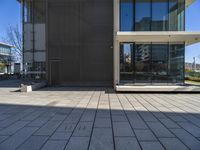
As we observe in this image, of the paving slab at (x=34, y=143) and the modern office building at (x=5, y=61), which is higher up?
the modern office building at (x=5, y=61)

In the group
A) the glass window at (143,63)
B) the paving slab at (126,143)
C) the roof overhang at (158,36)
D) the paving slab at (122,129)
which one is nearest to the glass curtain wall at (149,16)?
the roof overhang at (158,36)

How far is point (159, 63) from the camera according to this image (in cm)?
1661

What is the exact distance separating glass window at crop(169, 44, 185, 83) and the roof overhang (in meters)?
0.62

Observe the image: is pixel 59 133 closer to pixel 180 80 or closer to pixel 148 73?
pixel 148 73

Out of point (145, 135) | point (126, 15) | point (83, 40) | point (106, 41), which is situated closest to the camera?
point (145, 135)

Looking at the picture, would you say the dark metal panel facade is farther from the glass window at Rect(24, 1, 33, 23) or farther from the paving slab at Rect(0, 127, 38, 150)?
the paving slab at Rect(0, 127, 38, 150)

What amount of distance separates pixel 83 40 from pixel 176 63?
7881 mm

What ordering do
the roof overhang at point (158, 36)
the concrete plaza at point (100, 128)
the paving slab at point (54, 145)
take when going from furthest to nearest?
the roof overhang at point (158, 36), the concrete plaza at point (100, 128), the paving slab at point (54, 145)

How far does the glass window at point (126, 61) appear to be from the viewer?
54.2ft

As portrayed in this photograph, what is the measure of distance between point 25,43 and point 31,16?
101 inches

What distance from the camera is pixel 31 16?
70.9 ft

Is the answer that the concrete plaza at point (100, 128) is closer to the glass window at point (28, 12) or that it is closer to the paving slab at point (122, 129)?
the paving slab at point (122, 129)

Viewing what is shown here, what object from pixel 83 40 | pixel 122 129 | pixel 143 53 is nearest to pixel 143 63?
pixel 143 53

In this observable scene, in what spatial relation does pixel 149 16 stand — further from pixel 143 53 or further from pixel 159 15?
pixel 143 53
